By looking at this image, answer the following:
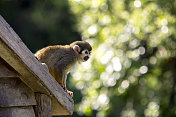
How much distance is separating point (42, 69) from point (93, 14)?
461 cm

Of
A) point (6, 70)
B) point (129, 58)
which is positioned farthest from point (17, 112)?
point (129, 58)

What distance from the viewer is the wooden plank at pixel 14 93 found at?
3.01 m

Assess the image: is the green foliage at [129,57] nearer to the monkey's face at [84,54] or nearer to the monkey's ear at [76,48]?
the monkey's face at [84,54]

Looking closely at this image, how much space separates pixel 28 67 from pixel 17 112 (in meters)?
0.38

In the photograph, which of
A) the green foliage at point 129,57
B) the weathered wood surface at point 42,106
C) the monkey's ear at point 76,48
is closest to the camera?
the weathered wood surface at point 42,106

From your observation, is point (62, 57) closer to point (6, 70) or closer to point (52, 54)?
point (52, 54)

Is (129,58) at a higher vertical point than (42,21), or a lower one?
lower

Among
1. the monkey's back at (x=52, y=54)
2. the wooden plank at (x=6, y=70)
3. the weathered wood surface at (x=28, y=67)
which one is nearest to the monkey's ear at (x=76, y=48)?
the monkey's back at (x=52, y=54)

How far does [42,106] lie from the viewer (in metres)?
3.21

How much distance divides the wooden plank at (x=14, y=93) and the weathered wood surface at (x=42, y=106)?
0.17 feet

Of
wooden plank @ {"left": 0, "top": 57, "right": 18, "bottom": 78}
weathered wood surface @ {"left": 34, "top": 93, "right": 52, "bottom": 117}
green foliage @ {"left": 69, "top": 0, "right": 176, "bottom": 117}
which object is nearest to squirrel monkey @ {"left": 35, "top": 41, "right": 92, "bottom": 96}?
weathered wood surface @ {"left": 34, "top": 93, "right": 52, "bottom": 117}

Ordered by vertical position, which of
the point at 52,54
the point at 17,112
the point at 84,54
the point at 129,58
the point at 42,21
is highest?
the point at 42,21

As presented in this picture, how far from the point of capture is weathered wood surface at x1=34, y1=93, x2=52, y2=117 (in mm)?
3201

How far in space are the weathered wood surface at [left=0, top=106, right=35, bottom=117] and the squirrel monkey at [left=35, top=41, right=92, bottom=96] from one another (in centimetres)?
72
